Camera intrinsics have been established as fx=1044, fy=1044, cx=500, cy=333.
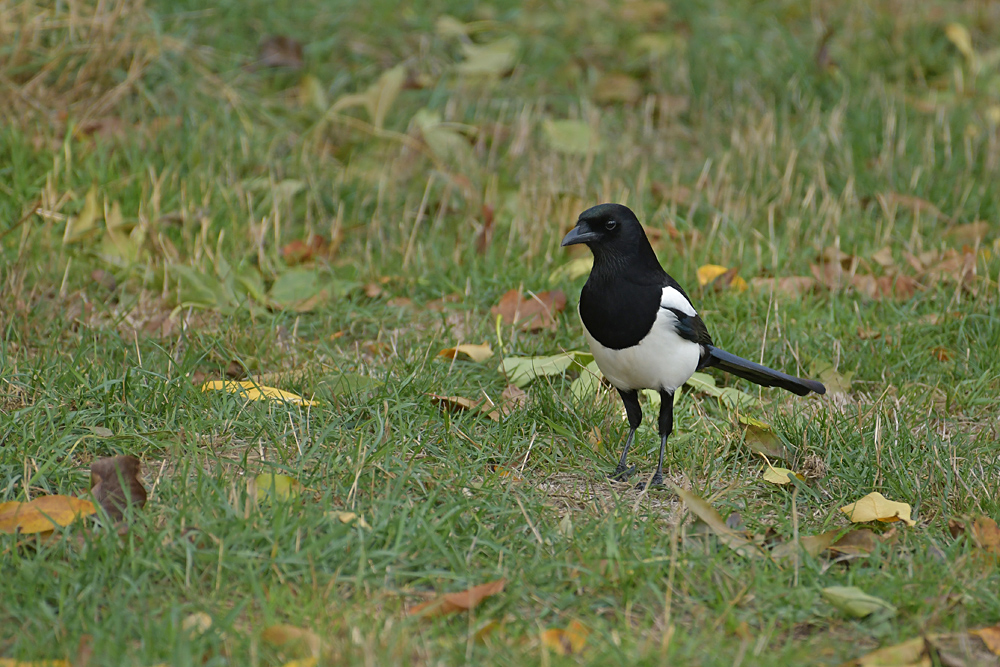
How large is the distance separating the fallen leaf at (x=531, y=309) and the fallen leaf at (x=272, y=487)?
1.58 m

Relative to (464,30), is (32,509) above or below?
below

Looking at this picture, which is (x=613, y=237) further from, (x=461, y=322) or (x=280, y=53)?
(x=280, y=53)

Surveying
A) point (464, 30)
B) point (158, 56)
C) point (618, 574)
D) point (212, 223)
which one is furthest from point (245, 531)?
point (464, 30)

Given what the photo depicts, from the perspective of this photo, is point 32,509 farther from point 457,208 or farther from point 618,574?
point 457,208

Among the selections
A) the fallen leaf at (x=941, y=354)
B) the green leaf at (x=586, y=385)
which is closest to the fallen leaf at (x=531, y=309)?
the green leaf at (x=586, y=385)

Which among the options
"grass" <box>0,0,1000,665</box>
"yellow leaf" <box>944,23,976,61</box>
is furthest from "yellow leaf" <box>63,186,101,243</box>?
"yellow leaf" <box>944,23,976,61</box>

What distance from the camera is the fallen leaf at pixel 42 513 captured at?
2.63 metres

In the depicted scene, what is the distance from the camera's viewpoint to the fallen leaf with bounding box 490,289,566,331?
14.0 ft

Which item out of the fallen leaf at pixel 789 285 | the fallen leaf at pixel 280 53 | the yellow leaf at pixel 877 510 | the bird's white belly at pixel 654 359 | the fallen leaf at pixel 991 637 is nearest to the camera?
the fallen leaf at pixel 991 637

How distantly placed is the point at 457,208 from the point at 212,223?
1226 mm

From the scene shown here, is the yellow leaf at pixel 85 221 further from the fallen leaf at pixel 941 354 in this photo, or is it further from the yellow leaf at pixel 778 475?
the fallen leaf at pixel 941 354

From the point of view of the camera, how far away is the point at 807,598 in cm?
258

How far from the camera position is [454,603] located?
2.46 m

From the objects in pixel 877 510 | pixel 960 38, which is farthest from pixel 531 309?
pixel 960 38
